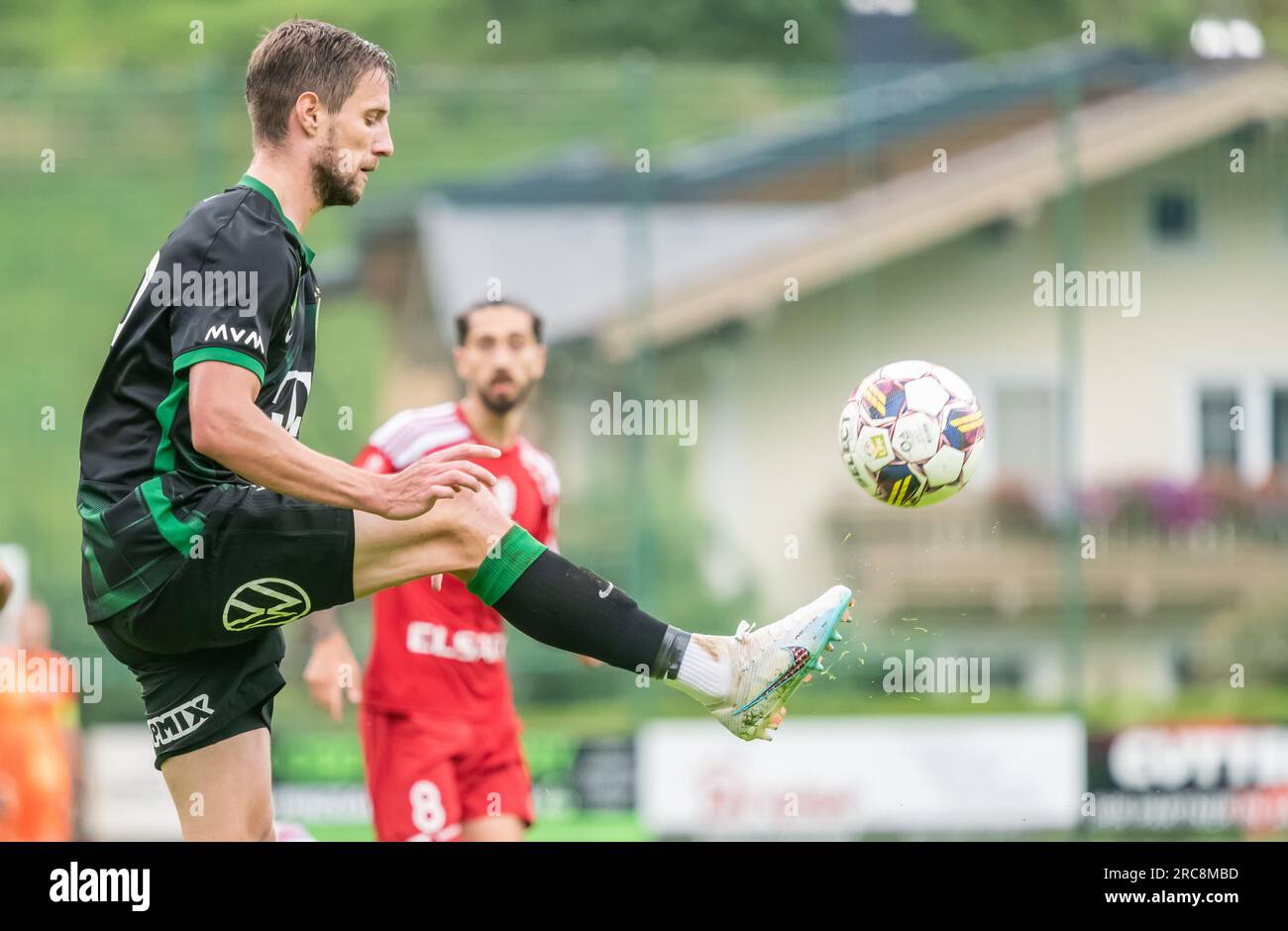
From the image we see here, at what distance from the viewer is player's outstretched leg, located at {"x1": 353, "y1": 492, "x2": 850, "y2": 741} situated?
3.99 metres

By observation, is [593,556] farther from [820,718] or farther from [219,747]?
[219,747]

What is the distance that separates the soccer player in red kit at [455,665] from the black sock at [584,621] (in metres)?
1.50

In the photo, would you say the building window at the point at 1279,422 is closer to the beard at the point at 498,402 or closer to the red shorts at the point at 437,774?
the beard at the point at 498,402

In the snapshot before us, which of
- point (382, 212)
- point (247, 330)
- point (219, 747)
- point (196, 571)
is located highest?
point (382, 212)

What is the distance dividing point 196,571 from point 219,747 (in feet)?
1.84

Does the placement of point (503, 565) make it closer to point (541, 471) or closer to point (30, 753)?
point (541, 471)

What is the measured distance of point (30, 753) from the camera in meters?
8.89

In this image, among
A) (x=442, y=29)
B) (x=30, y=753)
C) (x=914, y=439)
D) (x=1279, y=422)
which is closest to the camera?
(x=914, y=439)

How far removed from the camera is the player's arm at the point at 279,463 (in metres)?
3.79

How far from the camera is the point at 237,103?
11.0m

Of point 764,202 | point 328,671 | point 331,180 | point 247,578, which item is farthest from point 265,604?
point 764,202

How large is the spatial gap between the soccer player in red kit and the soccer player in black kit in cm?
115

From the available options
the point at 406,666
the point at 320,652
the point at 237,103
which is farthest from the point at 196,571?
the point at 237,103

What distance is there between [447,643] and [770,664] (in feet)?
6.28
